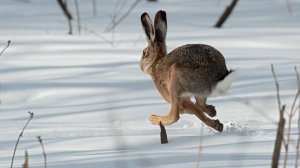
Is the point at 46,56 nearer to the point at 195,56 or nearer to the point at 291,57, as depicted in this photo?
the point at 291,57

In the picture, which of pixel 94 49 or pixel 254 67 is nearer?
pixel 254 67

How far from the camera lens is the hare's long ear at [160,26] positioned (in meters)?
4.88

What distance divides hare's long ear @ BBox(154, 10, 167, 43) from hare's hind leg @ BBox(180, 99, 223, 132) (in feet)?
2.10

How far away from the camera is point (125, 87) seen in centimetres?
645

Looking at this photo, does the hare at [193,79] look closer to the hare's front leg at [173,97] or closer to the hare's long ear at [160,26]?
the hare's front leg at [173,97]

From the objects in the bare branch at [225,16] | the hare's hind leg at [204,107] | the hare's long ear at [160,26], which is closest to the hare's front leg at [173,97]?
the hare's hind leg at [204,107]

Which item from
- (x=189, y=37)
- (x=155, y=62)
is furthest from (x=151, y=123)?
(x=189, y=37)

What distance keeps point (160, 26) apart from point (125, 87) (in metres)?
1.58

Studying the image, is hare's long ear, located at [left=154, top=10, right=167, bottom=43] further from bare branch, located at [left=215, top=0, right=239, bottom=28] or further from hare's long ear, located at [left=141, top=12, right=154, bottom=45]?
bare branch, located at [left=215, top=0, right=239, bottom=28]

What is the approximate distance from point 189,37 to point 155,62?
3783mm

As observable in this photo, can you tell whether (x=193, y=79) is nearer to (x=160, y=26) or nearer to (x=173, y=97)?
(x=173, y=97)

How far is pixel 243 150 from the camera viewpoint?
11.6ft

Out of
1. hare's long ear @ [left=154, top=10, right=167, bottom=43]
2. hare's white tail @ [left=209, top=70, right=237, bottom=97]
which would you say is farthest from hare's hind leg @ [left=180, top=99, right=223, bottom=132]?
hare's long ear @ [left=154, top=10, right=167, bottom=43]

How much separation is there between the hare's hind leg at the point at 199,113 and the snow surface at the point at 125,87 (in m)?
0.06
